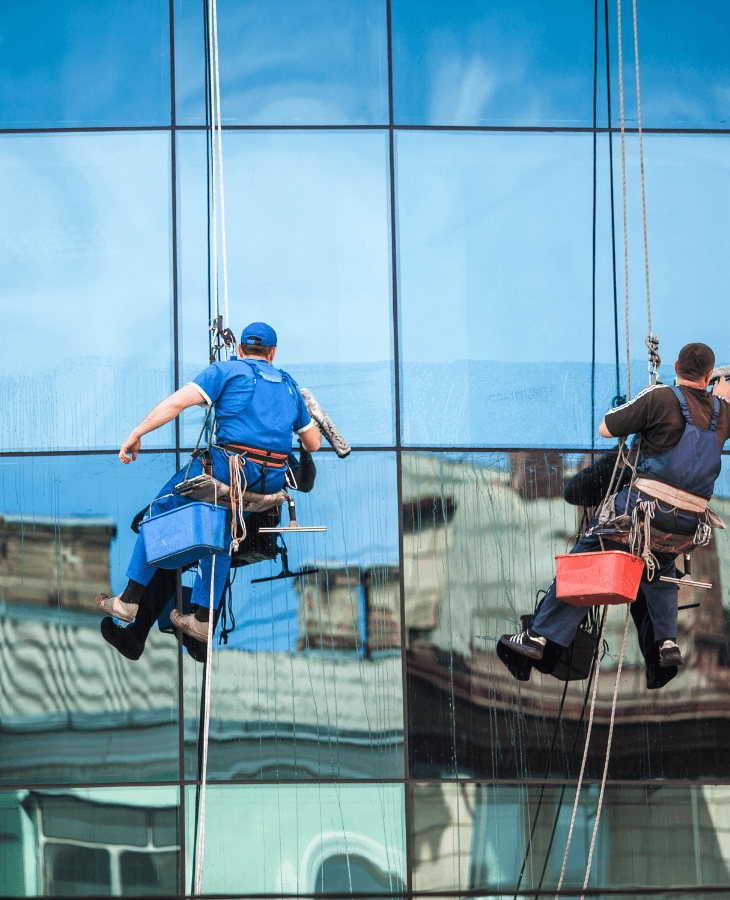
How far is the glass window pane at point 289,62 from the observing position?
8.09 metres

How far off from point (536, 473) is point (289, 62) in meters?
3.25

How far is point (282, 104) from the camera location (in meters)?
8.11

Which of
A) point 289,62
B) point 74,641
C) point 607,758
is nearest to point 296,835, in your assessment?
point 74,641

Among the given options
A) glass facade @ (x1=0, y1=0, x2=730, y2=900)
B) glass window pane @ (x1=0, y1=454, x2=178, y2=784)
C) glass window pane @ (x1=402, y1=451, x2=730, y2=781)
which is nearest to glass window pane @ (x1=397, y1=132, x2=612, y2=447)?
glass facade @ (x1=0, y1=0, x2=730, y2=900)

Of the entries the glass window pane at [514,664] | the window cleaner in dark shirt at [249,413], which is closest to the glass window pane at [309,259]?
the glass window pane at [514,664]

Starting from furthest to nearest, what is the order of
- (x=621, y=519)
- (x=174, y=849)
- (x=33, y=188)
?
(x=33, y=188) < (x=174, y=849) < (x=621, y=519)

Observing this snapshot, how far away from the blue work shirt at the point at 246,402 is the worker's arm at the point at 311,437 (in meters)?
0.28

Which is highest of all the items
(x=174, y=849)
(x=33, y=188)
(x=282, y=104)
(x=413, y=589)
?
(x=282, y=104)

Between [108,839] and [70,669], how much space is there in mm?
1070

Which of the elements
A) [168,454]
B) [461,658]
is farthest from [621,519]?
[168,454]

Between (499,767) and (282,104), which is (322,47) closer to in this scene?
(282,104)

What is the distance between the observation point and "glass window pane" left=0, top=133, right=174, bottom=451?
7.80 m

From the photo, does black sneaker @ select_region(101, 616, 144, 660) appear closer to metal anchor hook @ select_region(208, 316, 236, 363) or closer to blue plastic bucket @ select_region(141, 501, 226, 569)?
blue plastic bucket @ select_region(141, 501, 226, 569)

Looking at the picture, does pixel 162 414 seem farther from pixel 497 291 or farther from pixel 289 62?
pixel 289 62
